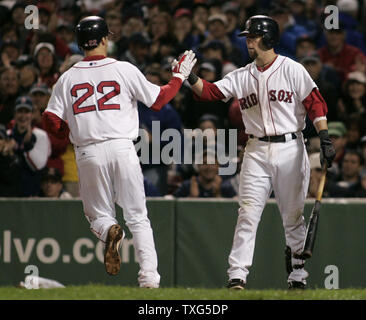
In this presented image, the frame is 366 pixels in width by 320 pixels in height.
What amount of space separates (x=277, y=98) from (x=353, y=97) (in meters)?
4.15

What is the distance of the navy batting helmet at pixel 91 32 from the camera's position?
7.95 m

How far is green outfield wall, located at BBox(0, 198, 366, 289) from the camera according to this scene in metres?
10.3

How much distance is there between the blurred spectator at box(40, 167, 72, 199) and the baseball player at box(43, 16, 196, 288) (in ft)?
9.47

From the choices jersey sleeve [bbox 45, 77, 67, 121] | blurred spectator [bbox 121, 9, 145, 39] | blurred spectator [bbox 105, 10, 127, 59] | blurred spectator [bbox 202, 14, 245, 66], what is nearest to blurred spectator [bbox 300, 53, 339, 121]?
blurred spectator [bbox 202, 14, 245, 66]

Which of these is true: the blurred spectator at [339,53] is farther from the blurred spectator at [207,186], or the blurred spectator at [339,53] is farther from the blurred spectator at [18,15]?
the blurred spectator at [18,15]

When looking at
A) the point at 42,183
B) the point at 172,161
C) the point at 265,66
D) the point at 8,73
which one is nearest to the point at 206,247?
the point at 172,161

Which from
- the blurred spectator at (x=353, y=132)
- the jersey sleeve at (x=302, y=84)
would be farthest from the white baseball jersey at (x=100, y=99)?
the blurred spectator at (x=353, y=132)

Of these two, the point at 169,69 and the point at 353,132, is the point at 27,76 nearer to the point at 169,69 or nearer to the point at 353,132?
the point at 169,69

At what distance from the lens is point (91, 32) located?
26.1 ft

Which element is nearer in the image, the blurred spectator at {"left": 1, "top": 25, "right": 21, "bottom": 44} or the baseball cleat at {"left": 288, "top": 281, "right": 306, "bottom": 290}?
the baseball cleat at {"left": 288, "top": 281, "right": 306, "bottom": 290}

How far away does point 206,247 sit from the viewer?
10.4 m

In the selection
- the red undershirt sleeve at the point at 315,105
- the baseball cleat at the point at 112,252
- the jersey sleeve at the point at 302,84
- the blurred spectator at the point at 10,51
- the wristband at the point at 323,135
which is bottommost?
the baseball cleat at the point at 112,252

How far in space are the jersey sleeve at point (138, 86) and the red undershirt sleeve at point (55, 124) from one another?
24.4 inches

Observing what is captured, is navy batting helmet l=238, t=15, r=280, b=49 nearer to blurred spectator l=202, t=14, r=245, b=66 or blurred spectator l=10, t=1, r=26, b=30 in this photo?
blurred spectator l=202, t=14, r=245, b=66
